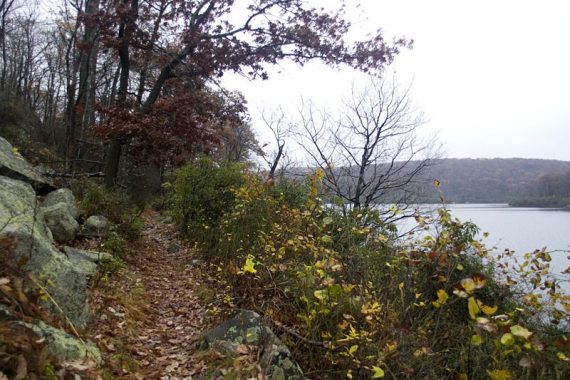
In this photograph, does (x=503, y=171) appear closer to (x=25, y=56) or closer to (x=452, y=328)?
(x=452, y=328)

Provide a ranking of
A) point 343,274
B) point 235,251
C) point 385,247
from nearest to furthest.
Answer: point 343,274, point 385,247, point 235,251

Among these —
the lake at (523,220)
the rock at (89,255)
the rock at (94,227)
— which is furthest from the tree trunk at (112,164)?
the lake at (523,220)

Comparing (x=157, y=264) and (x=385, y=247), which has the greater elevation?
(x=385, y=247)

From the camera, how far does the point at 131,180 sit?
13133mm

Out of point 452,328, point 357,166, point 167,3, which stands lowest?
point 452,328

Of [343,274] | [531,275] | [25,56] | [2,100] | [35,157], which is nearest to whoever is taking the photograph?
[343,274]

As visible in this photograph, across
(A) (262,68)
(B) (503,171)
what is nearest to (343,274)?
(A) (262,68)

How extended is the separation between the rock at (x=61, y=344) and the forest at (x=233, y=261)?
16mm

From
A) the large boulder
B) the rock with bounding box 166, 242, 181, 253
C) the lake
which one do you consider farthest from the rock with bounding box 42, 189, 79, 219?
the lake

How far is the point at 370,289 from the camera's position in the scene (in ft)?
15.5

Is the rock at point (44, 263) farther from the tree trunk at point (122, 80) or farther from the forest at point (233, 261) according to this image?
the tree trunk at point (122, 80)

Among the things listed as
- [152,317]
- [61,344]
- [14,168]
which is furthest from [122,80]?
[61,344]

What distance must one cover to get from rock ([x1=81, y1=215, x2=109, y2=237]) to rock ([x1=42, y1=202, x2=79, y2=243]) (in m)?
0.33

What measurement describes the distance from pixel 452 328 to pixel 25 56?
25459 millimetres
